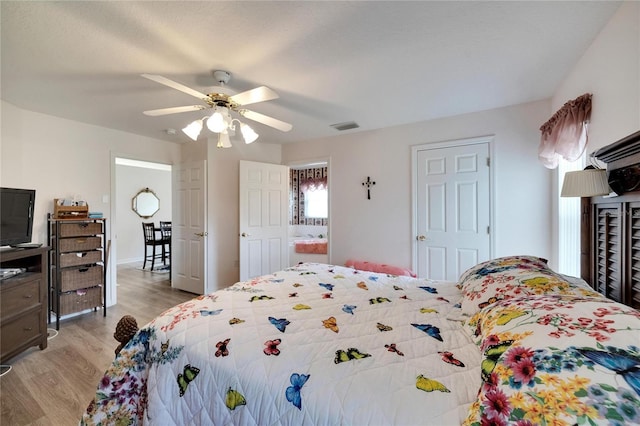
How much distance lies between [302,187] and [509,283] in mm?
6152

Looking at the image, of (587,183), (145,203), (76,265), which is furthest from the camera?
(145,203)

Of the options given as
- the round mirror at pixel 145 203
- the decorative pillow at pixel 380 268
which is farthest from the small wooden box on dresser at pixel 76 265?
the round mirror at pixel 145 203

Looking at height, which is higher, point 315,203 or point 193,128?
point 193,128

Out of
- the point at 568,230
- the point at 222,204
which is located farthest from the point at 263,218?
the point at 568,230

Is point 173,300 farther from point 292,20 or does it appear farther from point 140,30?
point 292,20

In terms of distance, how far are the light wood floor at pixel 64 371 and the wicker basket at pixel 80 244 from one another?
81cm

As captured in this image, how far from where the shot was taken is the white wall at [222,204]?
394 cm

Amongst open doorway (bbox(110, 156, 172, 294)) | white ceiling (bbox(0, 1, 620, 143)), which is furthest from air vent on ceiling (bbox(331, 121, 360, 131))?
open doorway (bbox(110, 156, 172, 294))

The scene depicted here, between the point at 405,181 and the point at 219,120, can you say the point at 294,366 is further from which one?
the point at 405,181

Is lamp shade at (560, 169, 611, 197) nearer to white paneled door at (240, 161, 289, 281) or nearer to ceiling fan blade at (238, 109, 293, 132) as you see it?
ceiling fan blade at (238, 109, 293, 132)

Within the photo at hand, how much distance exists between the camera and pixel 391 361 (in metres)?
0.97

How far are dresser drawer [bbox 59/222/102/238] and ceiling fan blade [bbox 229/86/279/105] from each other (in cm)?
255

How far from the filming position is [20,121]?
9.30 ft

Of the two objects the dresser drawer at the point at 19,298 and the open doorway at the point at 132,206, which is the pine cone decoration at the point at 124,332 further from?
the open doorway at the point at 132,206
